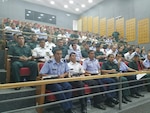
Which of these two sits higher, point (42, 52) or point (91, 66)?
point (42, 52)

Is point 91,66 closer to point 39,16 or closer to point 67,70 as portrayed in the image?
point 67,70

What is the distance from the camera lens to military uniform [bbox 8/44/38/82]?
2820 millimetres

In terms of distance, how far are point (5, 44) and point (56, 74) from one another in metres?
1.77

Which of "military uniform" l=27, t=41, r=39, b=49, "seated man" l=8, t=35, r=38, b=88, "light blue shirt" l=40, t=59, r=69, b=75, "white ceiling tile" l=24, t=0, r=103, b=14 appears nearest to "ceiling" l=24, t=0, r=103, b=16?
"white ceiling tile" l=24, t=0, r=103, b=14

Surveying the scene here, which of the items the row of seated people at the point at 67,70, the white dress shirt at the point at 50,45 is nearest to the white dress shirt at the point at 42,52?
the row of seated people at the point at 67,70

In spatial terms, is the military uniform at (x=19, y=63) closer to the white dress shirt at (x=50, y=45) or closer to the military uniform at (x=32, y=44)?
the military uniform at (x=32, y=44)

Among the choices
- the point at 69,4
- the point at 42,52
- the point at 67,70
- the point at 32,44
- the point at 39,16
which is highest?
the point at 69,4

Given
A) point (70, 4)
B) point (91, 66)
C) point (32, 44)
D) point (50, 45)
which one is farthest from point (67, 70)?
point (70, 4)

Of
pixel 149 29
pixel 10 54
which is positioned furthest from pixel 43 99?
pixel 149 29

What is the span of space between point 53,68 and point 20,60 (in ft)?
2.60

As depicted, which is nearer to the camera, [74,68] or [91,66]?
[74,68]

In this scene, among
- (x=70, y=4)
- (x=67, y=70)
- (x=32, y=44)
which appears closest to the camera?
(x=67, y=70)

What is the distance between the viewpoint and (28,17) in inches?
440

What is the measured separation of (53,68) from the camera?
279cm
